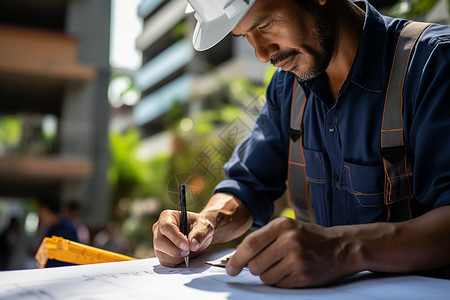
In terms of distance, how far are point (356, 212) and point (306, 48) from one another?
1.39ft

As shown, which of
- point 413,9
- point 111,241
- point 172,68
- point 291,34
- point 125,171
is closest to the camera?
point 291,34

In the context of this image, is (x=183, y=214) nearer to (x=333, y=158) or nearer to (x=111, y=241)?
(x=333, y=158)

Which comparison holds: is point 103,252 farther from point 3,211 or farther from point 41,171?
point 3,211

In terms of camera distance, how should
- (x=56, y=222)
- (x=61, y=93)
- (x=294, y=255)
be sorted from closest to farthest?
1. (x=294, y=255)
2. (x=56, y=222)
3. (x=61, y=93)

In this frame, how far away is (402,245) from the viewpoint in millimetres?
810

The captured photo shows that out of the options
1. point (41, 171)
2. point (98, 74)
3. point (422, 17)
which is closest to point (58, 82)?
point (98, 74)

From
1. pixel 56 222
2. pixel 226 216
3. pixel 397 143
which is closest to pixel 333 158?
pixel 397 143

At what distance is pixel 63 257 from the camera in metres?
1.13

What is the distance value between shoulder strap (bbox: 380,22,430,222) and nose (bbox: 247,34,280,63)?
283 millimetres

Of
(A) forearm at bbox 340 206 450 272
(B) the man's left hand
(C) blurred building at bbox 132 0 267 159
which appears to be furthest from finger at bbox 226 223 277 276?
(C) blurred building at bbox 132 0 267 159

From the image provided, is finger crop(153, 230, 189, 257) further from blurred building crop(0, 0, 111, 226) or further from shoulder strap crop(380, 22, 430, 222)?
blurred building crop(0, 0, 111, 226)

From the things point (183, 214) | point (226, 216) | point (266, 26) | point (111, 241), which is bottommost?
point (111, 241)

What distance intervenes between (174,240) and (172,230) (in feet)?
0.08

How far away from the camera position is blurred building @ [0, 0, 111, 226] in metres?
9.07
